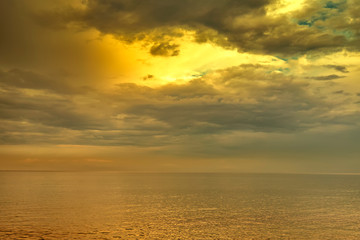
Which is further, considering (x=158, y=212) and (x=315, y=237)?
(x=158, y=212)

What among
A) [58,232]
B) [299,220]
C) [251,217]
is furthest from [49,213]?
[299,220]

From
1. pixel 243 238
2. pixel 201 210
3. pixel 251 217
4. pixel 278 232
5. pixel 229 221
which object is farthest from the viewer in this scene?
pixel 201 210

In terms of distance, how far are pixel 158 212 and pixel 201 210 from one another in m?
11.9

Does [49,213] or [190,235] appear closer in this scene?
Result: [190,235]

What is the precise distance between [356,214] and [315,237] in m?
31.4

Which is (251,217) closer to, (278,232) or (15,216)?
(278,232)

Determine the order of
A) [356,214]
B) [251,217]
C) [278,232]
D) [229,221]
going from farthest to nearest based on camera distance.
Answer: [356,214] < [251,217] < [229,221] < [278,232]

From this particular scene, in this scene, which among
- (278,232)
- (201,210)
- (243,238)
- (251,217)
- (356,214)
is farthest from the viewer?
(201,210)

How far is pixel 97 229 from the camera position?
58250 millimetres

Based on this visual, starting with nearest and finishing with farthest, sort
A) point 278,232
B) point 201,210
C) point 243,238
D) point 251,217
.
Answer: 1. point 243,238
2. point 278,232
3. point 251,217
4. point 201,210

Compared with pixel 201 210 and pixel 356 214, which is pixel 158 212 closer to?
pixel 201 210

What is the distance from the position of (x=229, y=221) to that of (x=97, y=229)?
89.0ft

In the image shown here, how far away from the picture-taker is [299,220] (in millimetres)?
69938

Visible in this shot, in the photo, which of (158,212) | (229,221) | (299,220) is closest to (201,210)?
(158,212)
